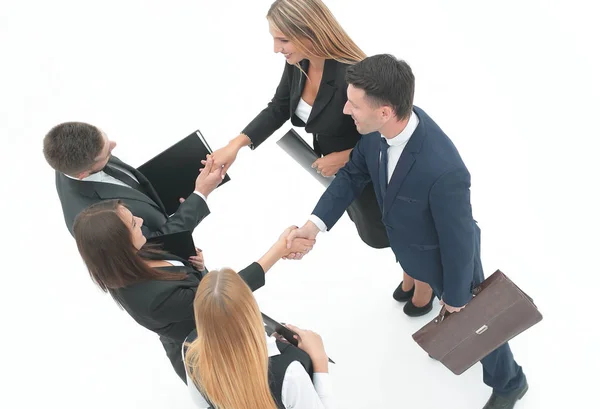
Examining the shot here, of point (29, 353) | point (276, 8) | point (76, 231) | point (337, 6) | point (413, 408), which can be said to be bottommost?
point (413, 408)

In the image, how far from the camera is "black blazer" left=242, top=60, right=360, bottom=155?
2506mm

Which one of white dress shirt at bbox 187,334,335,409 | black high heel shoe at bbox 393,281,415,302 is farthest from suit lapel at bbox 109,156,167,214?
black high heel shoe at bbox 393,281,415,302

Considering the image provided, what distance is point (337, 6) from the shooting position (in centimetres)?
531

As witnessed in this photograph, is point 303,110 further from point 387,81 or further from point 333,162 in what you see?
point 387,81

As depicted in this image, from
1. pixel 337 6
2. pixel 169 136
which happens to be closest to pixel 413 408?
pixel 169 136

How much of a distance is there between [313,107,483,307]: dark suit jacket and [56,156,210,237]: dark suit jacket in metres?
0.63

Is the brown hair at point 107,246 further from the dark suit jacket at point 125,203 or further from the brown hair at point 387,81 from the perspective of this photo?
the brown hair at point 387,81

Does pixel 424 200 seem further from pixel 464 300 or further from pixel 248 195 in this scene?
pixel 248 195

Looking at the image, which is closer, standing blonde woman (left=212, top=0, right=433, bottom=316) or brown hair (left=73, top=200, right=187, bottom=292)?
brown hair (left=73, top=200, right=187, bottom=292)

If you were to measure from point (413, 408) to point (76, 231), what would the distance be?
2.00 metres

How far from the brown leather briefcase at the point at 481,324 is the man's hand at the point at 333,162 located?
878 mm

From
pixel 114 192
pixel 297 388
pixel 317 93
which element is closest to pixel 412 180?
pixel 317 93

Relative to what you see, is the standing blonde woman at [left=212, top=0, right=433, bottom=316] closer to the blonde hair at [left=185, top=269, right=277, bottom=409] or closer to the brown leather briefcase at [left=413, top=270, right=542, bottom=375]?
the brown leather briefcase at [left=413, top=270, right=542, bottom=375]

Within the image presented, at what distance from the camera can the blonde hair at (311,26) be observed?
234 cm
